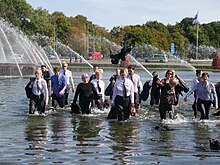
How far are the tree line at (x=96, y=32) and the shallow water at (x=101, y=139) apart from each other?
7027 centimetres

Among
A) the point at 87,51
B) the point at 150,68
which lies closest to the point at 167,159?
the point at 150,68

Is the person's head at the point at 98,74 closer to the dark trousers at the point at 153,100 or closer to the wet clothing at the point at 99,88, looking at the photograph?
the wet clothing at the point at 99,88

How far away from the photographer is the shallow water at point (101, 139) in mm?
10539

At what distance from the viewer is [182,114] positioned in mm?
18984

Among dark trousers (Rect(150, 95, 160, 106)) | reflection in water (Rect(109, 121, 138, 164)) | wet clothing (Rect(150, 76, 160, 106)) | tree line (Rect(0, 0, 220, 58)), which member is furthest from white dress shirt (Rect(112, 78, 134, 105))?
tree line (Rect(0, 0, 220, 58))

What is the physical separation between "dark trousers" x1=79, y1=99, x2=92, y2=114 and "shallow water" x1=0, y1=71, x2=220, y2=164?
436 millimetres

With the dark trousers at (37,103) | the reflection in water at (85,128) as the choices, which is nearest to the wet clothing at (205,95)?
the reflection in water at (85,128)

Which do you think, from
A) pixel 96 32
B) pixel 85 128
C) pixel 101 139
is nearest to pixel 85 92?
pixel 85 128

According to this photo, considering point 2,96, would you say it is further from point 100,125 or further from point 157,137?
point 157,137

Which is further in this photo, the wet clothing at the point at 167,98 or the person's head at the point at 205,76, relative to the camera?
the person's head at the point at 205,76

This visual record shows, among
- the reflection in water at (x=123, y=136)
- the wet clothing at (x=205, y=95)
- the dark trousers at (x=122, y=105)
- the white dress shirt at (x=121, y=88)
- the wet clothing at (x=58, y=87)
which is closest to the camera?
the reflection in water at (x=123, y=136)

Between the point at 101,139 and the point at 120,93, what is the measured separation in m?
2.75

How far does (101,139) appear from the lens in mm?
12812

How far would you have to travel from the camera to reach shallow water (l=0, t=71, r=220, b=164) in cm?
1054
